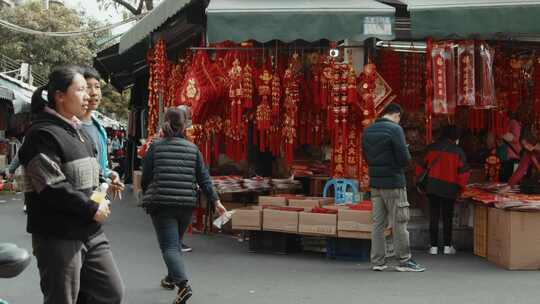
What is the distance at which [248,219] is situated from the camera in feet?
28.9

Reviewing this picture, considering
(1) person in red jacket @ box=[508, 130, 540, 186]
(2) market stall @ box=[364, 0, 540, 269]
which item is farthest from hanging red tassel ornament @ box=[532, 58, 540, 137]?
(1) person in red jacket @ box=[508, 130, 540, 186]

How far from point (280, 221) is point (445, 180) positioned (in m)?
2.18

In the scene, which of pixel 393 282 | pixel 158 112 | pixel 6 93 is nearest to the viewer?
pixel 393 282

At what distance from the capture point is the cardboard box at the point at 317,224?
826cm

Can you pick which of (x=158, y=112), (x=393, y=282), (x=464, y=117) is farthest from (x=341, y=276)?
(x=158, y=112)

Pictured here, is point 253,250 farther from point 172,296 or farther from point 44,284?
point 44,284

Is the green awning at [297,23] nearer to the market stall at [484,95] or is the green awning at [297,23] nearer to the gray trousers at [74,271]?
the market stall at [484,95]

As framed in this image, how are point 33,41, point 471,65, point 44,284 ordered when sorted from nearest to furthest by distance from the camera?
point 44,284 < point 471,65 < point 33,41

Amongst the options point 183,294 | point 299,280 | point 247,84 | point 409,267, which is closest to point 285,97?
point 247,84

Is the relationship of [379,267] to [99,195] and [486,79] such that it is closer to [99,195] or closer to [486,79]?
[486,79]

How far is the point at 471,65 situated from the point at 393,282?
3.27 meters

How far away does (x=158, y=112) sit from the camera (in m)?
12.6

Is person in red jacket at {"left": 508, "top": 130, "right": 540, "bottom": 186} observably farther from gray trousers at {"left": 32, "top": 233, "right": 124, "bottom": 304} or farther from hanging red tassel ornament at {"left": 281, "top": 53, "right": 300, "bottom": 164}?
gray trousers at {"left": 32, "top": 233, "right": 124, "bottom": 304}

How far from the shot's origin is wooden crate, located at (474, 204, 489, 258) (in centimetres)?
866
